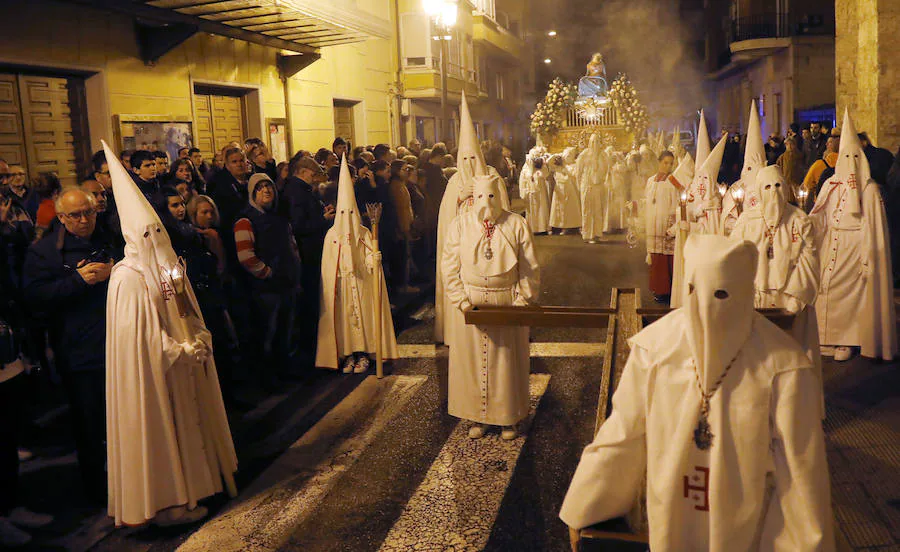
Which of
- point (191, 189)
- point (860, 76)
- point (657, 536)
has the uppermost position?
point (860, 76)

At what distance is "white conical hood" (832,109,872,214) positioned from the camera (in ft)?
24.7

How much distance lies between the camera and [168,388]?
4.92 meters

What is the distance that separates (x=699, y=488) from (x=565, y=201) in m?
16.0

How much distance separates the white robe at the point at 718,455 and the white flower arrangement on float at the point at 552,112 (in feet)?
69.4

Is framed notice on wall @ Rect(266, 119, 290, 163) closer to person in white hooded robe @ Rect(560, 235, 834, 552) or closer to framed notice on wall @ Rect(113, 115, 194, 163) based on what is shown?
framed notice on wall @ Rect(113, 115, 194, 163)

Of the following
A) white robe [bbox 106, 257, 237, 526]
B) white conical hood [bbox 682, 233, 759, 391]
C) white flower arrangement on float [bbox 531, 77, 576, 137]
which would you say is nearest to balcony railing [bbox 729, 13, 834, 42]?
white flower arrangement on float [bbox 531, 77, 576, 137]

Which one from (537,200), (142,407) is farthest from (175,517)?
(537,200)

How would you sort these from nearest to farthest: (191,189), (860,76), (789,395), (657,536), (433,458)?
1. (789,395)
2. (657,536)
3. (433,458)
4. (191,189)
5. (860,76)

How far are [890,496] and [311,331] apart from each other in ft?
18.2

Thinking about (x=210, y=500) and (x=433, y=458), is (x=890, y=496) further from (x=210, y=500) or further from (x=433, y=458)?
(x=210, y=500)

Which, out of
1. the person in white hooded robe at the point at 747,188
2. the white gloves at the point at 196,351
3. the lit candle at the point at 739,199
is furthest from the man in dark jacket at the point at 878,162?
the white gloves at the point at 196,351

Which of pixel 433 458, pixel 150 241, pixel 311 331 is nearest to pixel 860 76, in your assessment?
pixel 311 331

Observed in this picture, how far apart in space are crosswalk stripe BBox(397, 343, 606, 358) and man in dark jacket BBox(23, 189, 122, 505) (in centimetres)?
391

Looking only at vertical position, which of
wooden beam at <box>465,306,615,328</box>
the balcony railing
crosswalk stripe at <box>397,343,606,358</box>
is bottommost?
crosswalk stripe at <box>397,343,606,358</box>
